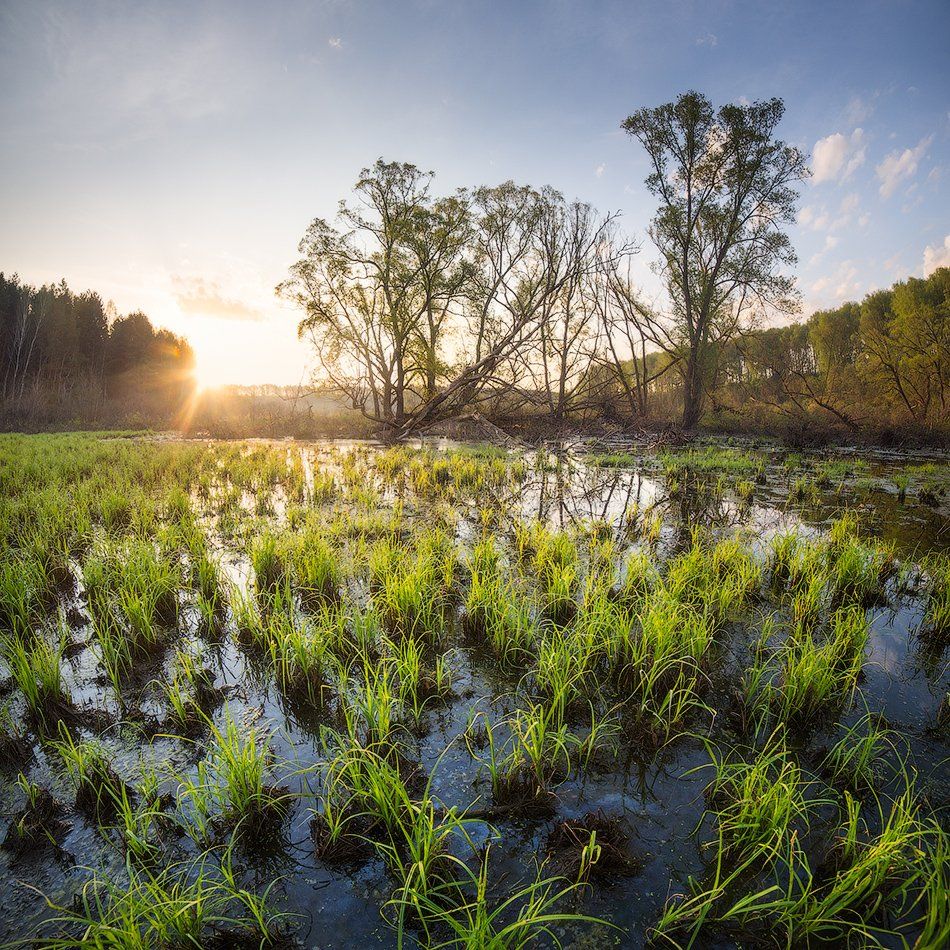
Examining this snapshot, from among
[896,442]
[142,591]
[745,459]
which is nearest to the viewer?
[142,591]

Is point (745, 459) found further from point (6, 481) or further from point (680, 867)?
point (6, 481)

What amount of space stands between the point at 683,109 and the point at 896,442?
15.2 meters

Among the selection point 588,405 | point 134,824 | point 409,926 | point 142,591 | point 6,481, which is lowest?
point 409,926

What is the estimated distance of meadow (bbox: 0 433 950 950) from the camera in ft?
4.99

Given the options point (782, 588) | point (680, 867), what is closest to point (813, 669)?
point (680, 867)

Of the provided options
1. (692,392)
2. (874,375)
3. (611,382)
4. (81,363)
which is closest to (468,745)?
(611,382)

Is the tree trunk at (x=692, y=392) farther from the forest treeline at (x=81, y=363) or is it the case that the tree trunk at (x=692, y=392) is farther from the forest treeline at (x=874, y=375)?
the forest treeline at (x=81, y=363)

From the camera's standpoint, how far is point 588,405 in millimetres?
19000

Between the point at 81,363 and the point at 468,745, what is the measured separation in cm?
5504

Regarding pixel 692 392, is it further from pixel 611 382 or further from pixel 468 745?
pixel 468 745

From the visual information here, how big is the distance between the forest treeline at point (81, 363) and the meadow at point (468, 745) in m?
30.2

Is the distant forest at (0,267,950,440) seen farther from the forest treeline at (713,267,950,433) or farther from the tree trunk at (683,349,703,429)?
the tree trunk at (683,349,703,429)

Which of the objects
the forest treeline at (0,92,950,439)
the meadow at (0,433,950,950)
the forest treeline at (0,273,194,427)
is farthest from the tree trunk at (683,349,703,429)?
the forest treeline at (0,273,194,427)

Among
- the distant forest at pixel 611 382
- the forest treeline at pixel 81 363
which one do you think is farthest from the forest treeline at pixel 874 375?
the forest treeline at pixel 81 363
